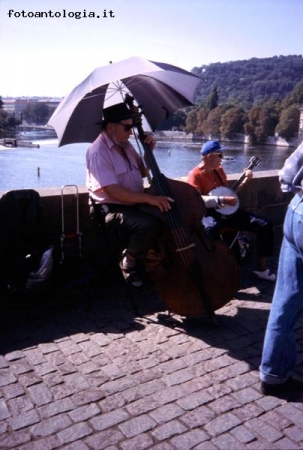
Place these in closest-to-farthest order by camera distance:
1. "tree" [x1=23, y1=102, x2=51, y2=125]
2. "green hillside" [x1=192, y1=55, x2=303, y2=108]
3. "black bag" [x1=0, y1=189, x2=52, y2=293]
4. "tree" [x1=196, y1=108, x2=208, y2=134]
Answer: "black bag" [x1=0, y1=189, x2=52, y2=293], "tree" [x1=196, y1=108, x2=208, y2=134], "tree" [x1=23, y1=102, x2=51, y2=125], "green hillside" [x1=192, y1=55, x2=303, y2=108]

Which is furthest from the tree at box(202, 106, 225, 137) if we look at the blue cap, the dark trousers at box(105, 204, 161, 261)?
the dark trousers at box(105, 204, 161, 261)

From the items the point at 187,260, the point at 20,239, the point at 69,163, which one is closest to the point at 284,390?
the point at 187,260

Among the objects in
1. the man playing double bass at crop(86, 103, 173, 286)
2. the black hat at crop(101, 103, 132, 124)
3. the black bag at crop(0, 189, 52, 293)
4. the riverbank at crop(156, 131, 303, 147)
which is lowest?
the riverbank at crop(156, 131, 303, 147)

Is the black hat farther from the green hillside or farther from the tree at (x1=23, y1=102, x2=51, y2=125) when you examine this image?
the green hillside

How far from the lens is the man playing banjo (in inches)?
183

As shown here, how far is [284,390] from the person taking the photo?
2.86m

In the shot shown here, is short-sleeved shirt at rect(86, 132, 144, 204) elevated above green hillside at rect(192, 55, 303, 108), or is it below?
below

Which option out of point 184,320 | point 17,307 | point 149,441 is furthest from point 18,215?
point 149,441

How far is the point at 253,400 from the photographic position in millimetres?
2824

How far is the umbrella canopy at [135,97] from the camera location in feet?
13.4

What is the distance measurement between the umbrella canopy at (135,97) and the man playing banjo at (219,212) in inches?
22.1

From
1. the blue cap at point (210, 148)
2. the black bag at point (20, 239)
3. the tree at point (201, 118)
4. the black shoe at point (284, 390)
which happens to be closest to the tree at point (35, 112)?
the tree at point (201, 118)

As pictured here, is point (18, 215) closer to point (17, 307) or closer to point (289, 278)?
point (17, 307)

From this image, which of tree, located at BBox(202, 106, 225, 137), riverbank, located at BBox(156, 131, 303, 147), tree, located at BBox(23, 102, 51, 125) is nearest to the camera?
riverbank, located at BBox(156, 131, 303, 147)
